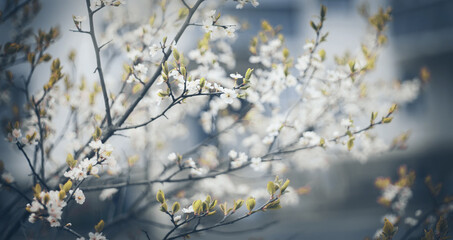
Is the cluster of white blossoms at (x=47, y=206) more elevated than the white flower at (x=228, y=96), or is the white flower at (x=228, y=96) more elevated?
the white flower at (x=228, y=96)

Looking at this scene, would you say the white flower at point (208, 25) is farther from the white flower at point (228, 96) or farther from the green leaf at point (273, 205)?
the green leaf at point (273, 205)

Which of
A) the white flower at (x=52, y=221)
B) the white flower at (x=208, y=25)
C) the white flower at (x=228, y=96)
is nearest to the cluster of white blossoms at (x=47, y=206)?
the white flower at (x=52, y=221)

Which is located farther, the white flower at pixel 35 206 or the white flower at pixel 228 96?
the white flower at pixel 228 96

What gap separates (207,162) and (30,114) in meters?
1.80

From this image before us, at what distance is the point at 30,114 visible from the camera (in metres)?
2.68

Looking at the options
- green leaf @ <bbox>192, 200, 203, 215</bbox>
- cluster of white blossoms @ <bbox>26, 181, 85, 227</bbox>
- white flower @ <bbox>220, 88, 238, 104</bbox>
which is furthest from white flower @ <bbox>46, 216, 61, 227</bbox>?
white flower @ <bbox>220, 88, 238, 104</bbox>

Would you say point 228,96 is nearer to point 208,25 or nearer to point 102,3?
point 208,25

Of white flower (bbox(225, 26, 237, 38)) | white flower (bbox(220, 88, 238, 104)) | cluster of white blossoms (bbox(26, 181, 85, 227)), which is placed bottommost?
cluster of white blossoms (bbox(26, 181, 85, 227))

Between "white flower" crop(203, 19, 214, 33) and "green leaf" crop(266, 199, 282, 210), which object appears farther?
"white flower" crop(203, 19, 214, 33)

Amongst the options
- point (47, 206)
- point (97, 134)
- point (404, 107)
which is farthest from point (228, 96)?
point (404, 107)

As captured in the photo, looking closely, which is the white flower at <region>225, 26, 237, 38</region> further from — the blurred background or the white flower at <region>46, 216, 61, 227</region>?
the blurred background

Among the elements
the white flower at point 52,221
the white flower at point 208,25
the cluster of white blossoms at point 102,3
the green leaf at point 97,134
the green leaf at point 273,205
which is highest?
the cluster of white blossoms at point 102,3

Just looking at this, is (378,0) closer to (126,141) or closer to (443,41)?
(443,41)

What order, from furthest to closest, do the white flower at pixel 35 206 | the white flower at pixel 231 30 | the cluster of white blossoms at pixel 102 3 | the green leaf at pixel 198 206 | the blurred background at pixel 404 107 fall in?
the blurred background at pixel 404 107, the white flower at pixel 231 30, the cluster of white blossoms at pixel 102 3, the green leaf at pixel 198 206, the white flower at pixel 35 206
